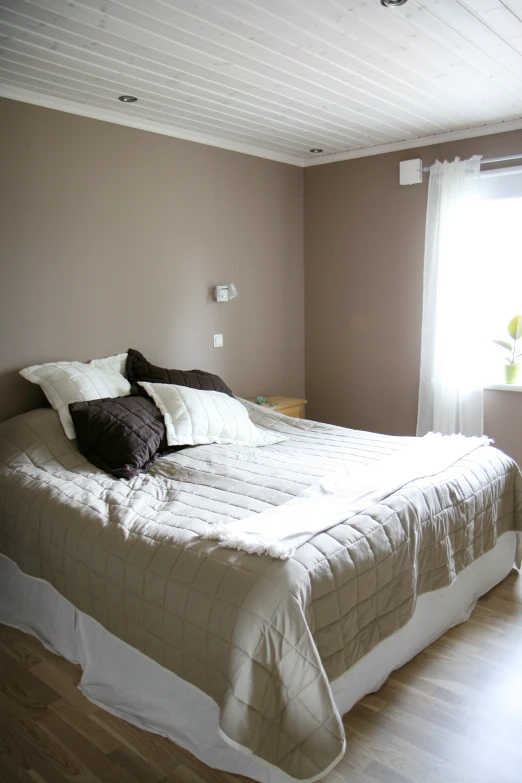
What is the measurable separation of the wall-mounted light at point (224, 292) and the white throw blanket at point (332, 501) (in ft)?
5.65

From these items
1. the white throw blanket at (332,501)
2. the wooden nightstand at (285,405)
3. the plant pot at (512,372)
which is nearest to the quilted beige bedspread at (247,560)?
the white throw blanket at (332,501)

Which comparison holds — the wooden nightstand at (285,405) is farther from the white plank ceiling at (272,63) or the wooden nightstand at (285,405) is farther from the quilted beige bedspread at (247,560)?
the white plank ceiling at (272,63)

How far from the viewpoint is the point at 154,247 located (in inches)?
Answer: 155

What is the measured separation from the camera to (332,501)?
239 centimetres

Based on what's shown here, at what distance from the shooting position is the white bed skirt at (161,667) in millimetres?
1908

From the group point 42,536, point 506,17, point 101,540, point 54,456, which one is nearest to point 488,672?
point 101,540

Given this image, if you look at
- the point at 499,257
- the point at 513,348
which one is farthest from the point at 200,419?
the point at 499,257

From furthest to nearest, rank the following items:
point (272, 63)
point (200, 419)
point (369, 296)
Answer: point (369, 296)
point (200, 419)
point (272, 63)

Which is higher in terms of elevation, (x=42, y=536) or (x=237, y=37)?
(x=237, y=37)

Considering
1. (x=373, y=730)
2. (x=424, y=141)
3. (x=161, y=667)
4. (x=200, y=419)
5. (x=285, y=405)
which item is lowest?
(x=373, y=730)

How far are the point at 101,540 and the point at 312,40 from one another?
2136mm

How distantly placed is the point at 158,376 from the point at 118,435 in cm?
74

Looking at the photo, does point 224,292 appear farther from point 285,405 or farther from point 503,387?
point 503,387

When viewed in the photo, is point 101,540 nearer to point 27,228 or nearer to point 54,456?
point 54,456
